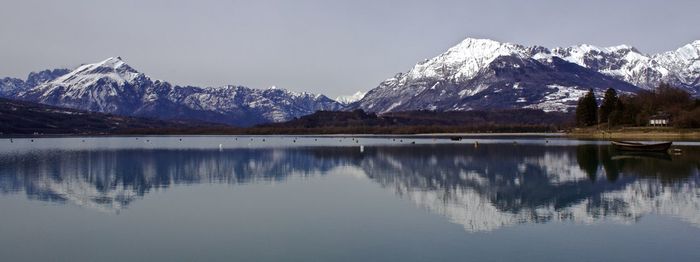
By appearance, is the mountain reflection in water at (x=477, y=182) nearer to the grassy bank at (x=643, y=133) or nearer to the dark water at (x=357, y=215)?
the dark water at (x=357, y=215)

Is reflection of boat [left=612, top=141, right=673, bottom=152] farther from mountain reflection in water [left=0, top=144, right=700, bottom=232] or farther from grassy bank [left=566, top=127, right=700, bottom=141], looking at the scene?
grassy bank [left=566, top=127, right=700, bottom=141]

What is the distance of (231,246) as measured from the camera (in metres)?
22.4

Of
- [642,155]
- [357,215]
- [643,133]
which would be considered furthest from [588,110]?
[357,215]

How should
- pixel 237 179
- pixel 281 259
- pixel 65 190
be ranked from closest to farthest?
pixel 281 259
pixel 65 190
pixel 237 179

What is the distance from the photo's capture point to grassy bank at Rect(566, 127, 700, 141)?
398ft

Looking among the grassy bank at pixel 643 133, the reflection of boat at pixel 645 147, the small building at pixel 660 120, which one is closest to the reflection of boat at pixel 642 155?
the reflection of boat at pixel 645 147

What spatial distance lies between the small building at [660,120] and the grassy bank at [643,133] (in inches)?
221

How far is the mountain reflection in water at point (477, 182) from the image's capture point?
30078 millimetres

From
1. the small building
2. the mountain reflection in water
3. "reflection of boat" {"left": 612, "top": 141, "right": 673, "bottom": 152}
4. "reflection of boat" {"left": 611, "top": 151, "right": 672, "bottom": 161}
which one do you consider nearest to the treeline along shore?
the small building

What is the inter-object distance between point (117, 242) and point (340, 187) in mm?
21118

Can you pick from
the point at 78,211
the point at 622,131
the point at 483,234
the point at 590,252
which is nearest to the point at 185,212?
the point at 78,211

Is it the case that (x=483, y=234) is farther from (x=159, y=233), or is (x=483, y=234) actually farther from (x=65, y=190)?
(x=65, y=190)

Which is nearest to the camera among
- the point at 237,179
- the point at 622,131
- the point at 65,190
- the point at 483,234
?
the point at 483,234

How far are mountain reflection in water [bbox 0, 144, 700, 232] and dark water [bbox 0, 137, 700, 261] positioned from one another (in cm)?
13
